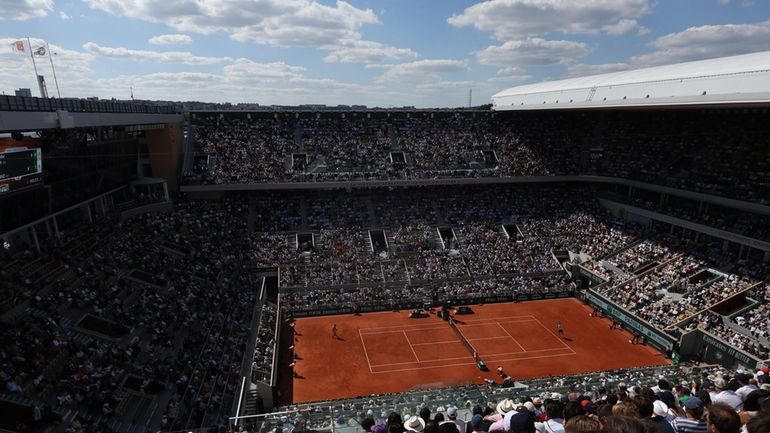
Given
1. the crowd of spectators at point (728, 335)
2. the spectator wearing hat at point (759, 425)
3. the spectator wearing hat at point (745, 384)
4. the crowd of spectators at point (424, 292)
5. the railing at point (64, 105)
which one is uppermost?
Answer: the railing at point (64, 105)

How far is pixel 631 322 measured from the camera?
28.5 m

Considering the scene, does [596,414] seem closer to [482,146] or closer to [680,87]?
[680,87]

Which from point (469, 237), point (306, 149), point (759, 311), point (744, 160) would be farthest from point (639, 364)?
point (306, 149)

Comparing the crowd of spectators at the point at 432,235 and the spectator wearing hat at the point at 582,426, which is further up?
the spectator wearing hat at the point at 582,426

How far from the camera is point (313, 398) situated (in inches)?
865

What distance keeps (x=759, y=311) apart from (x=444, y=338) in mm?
17601

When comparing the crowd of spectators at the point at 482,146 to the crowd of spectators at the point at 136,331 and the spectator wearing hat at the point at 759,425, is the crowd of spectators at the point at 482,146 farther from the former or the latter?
the spectator wearing hat at the point at 759,425

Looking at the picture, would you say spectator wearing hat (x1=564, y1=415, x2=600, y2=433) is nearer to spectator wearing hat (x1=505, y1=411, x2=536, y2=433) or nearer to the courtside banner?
spectator wearing hat (x1=505, y1=411, x2=536, y2=433)

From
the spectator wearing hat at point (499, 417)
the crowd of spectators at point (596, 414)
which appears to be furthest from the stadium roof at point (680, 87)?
the spectator wearing hat at point (499, 417)

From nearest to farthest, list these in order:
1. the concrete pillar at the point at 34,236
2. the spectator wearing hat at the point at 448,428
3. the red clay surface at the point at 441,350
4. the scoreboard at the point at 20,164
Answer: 1. the spectator wearing hat at the point at 448,428
2. the scoreboard at the point at 20,164
3. the concrete pillar at the point at 34,236
4. the red clay surface at the point at 441,350

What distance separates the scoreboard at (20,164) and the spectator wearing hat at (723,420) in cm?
2283

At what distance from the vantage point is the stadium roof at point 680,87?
2519cm

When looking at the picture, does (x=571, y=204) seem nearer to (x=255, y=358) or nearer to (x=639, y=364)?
(x=639, y=364)

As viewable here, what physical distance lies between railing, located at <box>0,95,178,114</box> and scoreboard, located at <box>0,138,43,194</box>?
1.61m
